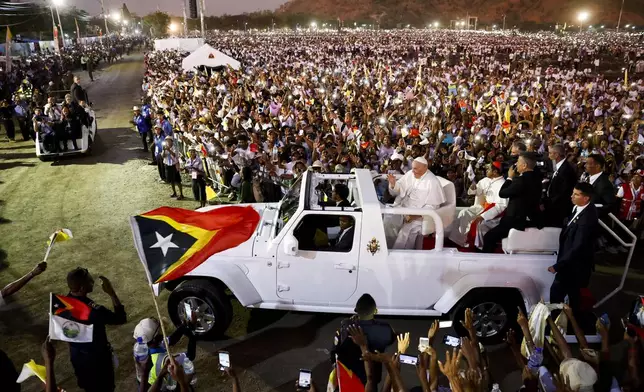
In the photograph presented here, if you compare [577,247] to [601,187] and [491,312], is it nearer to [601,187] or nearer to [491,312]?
[491,312]

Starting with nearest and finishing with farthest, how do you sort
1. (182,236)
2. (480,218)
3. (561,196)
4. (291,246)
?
(182,236), (291,246), (480,218), (561,196)

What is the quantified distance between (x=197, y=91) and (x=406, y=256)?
13767mm

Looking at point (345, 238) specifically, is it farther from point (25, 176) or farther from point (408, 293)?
point (25, 176)

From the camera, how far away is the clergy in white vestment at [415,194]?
17.7 feet

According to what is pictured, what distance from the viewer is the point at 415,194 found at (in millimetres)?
5758

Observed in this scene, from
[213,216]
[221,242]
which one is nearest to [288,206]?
[213,216]

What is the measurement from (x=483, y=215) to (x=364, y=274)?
196 centimetres

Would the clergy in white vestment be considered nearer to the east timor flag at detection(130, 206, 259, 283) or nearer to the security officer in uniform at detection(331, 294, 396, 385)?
the east timor flag at detection(130, 206, 259, 283)

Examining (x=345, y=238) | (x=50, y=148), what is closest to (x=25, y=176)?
(x=50, y=148)

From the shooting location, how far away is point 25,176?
38.2 ft

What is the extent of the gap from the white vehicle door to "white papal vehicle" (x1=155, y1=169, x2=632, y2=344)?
1 cm

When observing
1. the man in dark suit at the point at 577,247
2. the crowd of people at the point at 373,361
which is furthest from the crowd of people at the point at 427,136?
the crowd of people at the point at 373,361

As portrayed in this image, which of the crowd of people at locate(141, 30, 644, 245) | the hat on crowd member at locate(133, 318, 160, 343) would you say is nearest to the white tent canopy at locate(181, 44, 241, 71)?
the crowd of people at locate(141, 30, 644, 245)

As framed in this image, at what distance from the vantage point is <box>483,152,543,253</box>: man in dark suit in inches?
207
